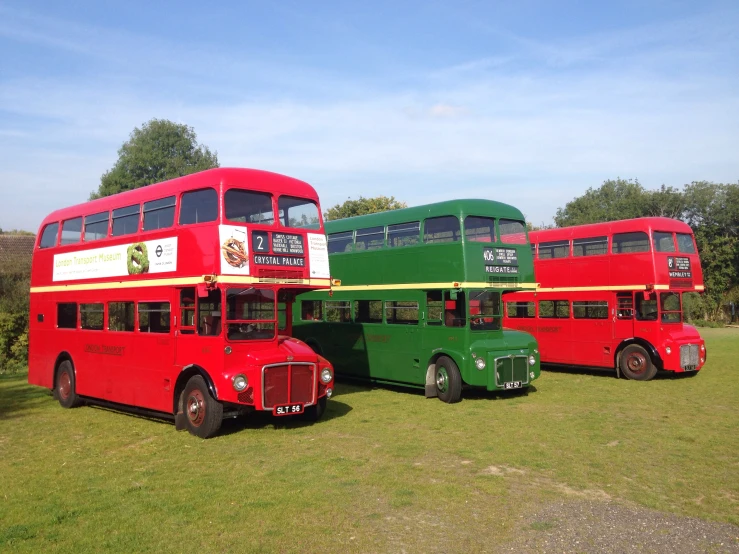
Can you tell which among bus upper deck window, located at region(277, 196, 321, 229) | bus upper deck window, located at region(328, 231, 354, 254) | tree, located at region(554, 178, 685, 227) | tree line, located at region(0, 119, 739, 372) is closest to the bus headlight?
bus upper deck window, located at region(277, 196, 321, 229)

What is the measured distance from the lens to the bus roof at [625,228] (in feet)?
57.9

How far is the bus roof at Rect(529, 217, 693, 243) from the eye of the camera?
695 inches

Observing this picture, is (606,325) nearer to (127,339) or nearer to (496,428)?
(496,428)

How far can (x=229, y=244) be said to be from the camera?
34.7 ft

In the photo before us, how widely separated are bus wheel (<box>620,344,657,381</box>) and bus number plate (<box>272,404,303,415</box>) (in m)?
10.4

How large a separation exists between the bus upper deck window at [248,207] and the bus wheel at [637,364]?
1108 centimetres

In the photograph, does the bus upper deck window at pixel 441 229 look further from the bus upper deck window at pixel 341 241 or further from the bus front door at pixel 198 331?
the bus front door at pixel 198 331

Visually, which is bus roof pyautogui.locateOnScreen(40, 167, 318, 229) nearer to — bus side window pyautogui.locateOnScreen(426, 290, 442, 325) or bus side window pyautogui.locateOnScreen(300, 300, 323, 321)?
bus side window pyautogui.locateOnScreen(426, 290, 442, 325)

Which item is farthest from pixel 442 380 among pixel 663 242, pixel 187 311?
pixel 663 242

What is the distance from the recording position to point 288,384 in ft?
35.8

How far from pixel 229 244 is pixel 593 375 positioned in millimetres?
12537

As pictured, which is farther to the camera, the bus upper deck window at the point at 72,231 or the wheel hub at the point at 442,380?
the wheel hub at the point at 442,380

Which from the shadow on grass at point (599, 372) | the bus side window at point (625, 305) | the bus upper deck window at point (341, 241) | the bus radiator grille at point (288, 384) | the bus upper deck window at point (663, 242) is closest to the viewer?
the bus radiator grille at point (288, 384)

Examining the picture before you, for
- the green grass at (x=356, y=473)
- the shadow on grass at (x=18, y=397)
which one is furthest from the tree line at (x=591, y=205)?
the green grass at (x=356, y=473)
